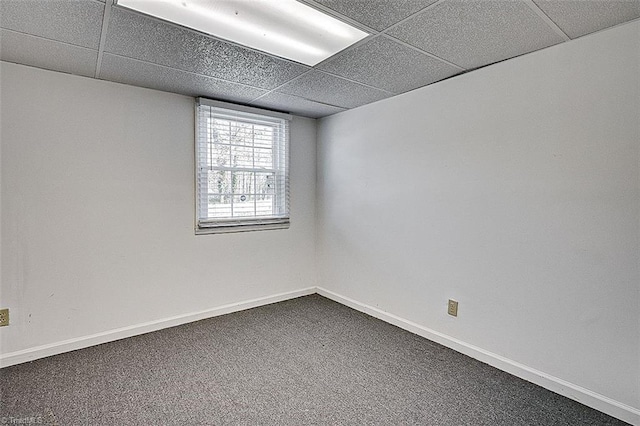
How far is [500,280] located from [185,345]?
2473 mm

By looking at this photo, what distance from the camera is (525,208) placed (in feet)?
7.52

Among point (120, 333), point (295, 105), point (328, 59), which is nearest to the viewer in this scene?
point (328, 59)

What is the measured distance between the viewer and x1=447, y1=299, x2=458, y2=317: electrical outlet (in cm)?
272

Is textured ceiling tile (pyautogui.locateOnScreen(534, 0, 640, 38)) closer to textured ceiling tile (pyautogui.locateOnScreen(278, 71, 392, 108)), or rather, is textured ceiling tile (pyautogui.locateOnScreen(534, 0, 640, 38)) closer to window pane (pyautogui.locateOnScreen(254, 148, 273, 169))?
textured ceiling tile (pyautogui.locateOnScreen(278, 71, 392, 108))

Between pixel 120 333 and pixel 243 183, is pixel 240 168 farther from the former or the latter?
pixel 120 333

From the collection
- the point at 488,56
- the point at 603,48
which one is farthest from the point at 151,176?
the point at 603,48

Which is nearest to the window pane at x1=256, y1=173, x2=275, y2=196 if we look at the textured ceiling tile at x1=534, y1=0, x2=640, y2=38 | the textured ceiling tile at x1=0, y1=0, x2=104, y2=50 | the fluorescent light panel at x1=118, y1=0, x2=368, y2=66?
the fluorescent light panel at x1=118, y1=0, x2=368, y2=66

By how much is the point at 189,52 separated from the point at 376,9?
4.07 ft

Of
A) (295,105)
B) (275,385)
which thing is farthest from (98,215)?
(295,105)

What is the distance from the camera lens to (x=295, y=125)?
3.96 meters

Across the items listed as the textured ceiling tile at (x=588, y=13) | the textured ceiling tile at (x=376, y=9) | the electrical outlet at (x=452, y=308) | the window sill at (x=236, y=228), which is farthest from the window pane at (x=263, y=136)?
the textured ceiling tile at (x=588, y=13)

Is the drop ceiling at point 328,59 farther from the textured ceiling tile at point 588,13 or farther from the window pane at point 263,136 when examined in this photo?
the window pane at point 263,136

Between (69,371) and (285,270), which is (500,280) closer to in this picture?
(285,270)

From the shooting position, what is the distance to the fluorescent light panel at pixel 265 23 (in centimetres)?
174
